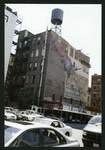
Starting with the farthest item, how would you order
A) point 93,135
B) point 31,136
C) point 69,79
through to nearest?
1. point 69,79
2. point 93,135
3. point 31,136

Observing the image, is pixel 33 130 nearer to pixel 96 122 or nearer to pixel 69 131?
pixel 96 122

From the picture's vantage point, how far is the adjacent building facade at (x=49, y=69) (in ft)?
128

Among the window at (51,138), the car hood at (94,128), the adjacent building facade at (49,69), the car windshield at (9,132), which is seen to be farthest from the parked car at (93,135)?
the adjacent building facade at (49,69)

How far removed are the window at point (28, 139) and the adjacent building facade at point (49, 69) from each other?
29508 millimetres

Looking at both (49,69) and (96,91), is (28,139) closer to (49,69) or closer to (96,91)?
(49,69)

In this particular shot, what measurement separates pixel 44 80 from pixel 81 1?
34.2 meters

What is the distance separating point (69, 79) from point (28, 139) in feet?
141

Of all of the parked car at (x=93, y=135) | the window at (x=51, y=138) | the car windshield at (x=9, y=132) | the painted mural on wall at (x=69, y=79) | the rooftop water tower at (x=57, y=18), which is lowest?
the parked car at (x=93, y=135)

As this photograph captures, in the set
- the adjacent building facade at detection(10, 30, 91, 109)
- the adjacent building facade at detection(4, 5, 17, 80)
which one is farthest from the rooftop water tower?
the adjacent building facade at detection(4, 5, 17, 80)

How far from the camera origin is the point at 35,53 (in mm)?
43000

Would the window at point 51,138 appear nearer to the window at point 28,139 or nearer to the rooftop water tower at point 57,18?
the window at point 28,139

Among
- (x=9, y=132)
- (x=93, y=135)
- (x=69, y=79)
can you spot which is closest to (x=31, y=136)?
(x=9, y=132)

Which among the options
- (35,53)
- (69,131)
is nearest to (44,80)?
(35,53)

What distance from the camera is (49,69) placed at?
3956cm
